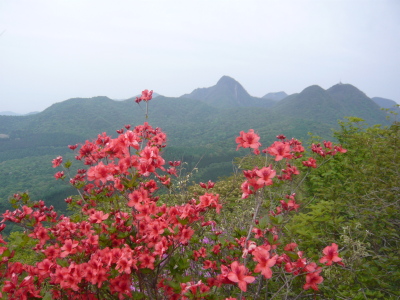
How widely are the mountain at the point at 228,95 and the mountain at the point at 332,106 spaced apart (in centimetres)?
4556

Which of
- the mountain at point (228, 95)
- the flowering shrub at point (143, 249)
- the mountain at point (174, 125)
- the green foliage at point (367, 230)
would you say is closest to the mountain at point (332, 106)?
the mountain at point (174, 125)

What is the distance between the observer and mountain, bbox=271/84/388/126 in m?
81.6

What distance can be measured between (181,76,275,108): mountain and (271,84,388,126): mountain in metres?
45.6

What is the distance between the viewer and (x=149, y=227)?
1.56 m

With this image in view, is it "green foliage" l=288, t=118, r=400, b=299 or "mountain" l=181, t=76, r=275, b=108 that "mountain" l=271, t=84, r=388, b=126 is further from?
"green foliage" l=288, t=118, r=400, b=299

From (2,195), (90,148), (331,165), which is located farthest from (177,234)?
(2,195)

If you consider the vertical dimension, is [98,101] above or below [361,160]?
above

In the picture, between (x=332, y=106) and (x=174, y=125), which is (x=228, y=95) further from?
(x=332, y=106)

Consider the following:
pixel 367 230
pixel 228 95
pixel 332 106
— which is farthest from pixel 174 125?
pixel 367 230

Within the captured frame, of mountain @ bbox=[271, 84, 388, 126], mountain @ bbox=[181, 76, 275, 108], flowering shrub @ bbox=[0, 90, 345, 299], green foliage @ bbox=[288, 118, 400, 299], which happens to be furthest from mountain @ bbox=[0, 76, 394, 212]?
flowering shrub @ bbox=[0, 90, 345, 299]

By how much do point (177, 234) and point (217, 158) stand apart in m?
41.0

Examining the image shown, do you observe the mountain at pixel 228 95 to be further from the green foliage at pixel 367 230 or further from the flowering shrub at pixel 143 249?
the flowering shrub at pixel 143 249

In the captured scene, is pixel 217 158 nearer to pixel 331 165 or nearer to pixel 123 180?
pixel 331 165

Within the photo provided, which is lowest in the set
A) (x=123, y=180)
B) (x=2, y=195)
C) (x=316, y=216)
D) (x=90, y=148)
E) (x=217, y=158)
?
(x=2, y=195)
